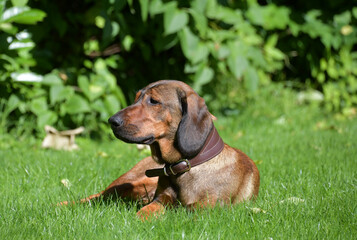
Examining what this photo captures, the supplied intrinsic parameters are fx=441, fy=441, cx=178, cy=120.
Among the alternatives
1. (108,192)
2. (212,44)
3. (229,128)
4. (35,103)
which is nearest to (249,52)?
(212,44)

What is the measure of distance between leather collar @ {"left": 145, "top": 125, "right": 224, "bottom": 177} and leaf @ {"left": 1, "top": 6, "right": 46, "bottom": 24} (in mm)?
2215

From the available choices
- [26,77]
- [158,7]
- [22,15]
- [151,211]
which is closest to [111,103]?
[26,77]

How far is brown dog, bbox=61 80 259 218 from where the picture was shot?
2.91m

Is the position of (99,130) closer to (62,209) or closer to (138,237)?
(62,209)

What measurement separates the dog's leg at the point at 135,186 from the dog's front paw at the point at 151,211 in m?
0.41

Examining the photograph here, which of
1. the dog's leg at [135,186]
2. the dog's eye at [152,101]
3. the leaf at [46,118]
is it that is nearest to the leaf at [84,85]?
the leaf at [46,118]

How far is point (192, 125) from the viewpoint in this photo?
2924 mm

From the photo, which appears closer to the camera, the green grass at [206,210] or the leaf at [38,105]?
the green grass at [206,210]

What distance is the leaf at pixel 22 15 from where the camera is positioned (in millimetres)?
4355

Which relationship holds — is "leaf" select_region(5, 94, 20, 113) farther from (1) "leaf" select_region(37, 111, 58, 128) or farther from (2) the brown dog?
(2) the brown dog

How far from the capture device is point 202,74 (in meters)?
5.73

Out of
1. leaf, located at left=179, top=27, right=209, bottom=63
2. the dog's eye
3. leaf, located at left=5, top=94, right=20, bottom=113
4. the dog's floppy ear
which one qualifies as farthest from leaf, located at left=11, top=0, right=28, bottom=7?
the dog's floppy ear

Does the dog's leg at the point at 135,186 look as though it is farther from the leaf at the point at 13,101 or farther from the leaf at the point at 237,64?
the leaf at the point at 237,64

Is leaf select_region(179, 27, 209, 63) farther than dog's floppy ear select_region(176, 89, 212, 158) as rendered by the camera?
Yes
